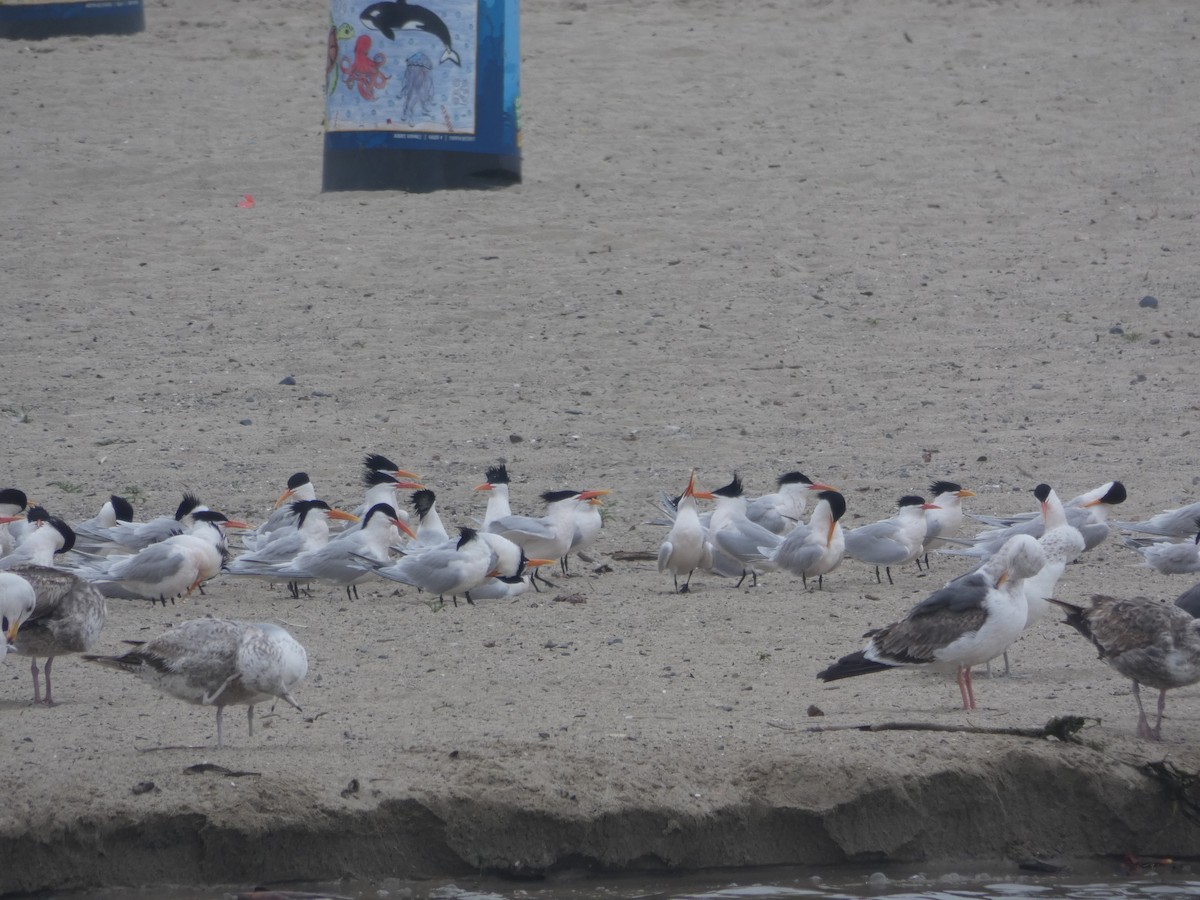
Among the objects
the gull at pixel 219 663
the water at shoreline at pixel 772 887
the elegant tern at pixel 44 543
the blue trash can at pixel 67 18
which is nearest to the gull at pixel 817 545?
the water at shoreline at pixel 772 887

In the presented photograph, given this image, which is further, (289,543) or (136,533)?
(136,533)

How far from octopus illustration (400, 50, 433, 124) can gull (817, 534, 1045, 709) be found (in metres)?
8.76

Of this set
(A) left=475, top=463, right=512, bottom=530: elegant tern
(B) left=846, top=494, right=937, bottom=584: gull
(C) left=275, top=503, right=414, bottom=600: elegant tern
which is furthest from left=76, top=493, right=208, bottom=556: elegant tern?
(B) left=846, top=494, right=937, bottom=584: gull

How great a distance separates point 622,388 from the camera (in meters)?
11.5

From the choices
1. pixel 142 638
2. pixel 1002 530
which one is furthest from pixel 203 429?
pixel 1002 530

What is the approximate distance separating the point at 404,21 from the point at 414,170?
1.49 metres

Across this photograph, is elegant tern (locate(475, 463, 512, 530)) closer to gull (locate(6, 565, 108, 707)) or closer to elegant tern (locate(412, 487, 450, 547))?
elegant tern (locate(412, 487, 450, 547))

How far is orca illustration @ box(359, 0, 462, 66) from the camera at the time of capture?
1398 centimetres

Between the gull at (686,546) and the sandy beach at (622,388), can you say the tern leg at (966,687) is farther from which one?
the gull at (686,546)

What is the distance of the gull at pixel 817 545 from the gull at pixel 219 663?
3417 millimetres

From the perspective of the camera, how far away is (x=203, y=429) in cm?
1087

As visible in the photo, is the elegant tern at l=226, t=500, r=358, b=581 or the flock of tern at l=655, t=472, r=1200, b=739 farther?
the elegant tern at l=226, t=500, r=358, b=581

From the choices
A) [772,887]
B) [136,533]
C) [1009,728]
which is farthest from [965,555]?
[136,533]

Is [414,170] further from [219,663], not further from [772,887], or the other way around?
[772,887]
